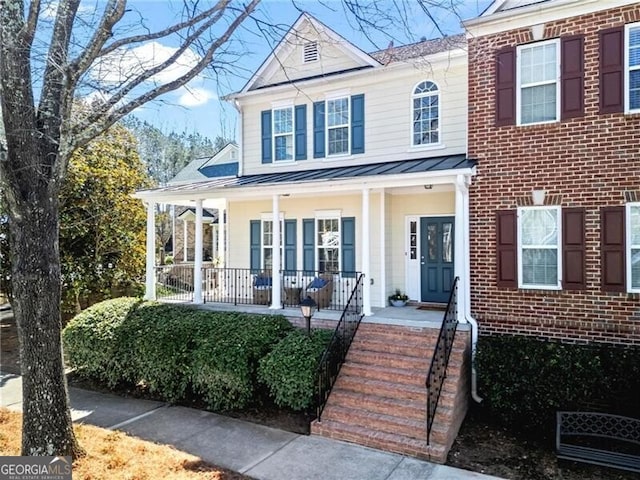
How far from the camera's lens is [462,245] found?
857 cm

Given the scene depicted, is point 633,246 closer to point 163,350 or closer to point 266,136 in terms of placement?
point 163,350

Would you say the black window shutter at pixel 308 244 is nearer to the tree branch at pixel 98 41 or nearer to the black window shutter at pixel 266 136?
the black window shutter at pixel 266 136

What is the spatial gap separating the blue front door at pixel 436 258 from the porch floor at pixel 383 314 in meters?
0.71

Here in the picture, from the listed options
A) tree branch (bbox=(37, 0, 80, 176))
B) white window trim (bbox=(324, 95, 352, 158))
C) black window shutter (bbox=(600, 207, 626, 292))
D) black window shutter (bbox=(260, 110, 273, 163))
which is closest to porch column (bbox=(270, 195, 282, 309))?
white window trim (bbox=(324, 95, 352, 158))

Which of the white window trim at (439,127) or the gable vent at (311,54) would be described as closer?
the white window trim at (439,127)

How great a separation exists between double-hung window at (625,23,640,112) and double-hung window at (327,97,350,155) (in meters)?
6.19

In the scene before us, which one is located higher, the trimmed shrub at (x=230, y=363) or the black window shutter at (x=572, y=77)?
the black window shutter at (x=572, y=77)

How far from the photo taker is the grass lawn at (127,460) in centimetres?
553

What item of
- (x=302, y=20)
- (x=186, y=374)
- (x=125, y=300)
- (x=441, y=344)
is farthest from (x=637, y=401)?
(x=302, y=20)

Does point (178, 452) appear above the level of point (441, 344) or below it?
below

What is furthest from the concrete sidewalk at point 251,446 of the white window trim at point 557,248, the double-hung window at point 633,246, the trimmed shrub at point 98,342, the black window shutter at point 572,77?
the black window shutter at point 572,77

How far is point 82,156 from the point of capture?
13.2 metres

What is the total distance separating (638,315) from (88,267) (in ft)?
45.2

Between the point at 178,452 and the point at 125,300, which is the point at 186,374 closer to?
the point at 178,452
